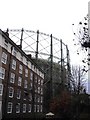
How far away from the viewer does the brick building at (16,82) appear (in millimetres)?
30641

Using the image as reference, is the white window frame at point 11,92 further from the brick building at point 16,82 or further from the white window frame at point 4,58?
the white window frame at point 4,58

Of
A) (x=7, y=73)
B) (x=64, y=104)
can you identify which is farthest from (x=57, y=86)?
(x=7, y=73)

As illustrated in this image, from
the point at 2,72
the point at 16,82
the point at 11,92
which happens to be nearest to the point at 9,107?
the point at 11,92

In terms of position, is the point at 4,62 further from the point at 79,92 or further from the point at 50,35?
the point at 50,35

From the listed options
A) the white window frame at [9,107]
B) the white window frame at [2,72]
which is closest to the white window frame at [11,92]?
the white window frame at [9,107]

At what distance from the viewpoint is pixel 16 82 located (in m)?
35.7

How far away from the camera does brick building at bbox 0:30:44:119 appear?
30.6m

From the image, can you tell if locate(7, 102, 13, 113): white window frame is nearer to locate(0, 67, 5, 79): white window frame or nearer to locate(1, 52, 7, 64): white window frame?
locate(0, 67, 5, 79): white window frame

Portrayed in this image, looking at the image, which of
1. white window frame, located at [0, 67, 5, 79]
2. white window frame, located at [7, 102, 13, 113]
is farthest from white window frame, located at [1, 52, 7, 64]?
white window frame, located at [7, 102, 13, 113]

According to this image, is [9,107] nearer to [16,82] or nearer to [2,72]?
[16,82]

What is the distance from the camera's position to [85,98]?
33250 mm

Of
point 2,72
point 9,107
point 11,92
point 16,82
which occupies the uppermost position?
point 2,72

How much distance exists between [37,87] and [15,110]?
49.4 ft

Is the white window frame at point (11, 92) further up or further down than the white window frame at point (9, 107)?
further up
